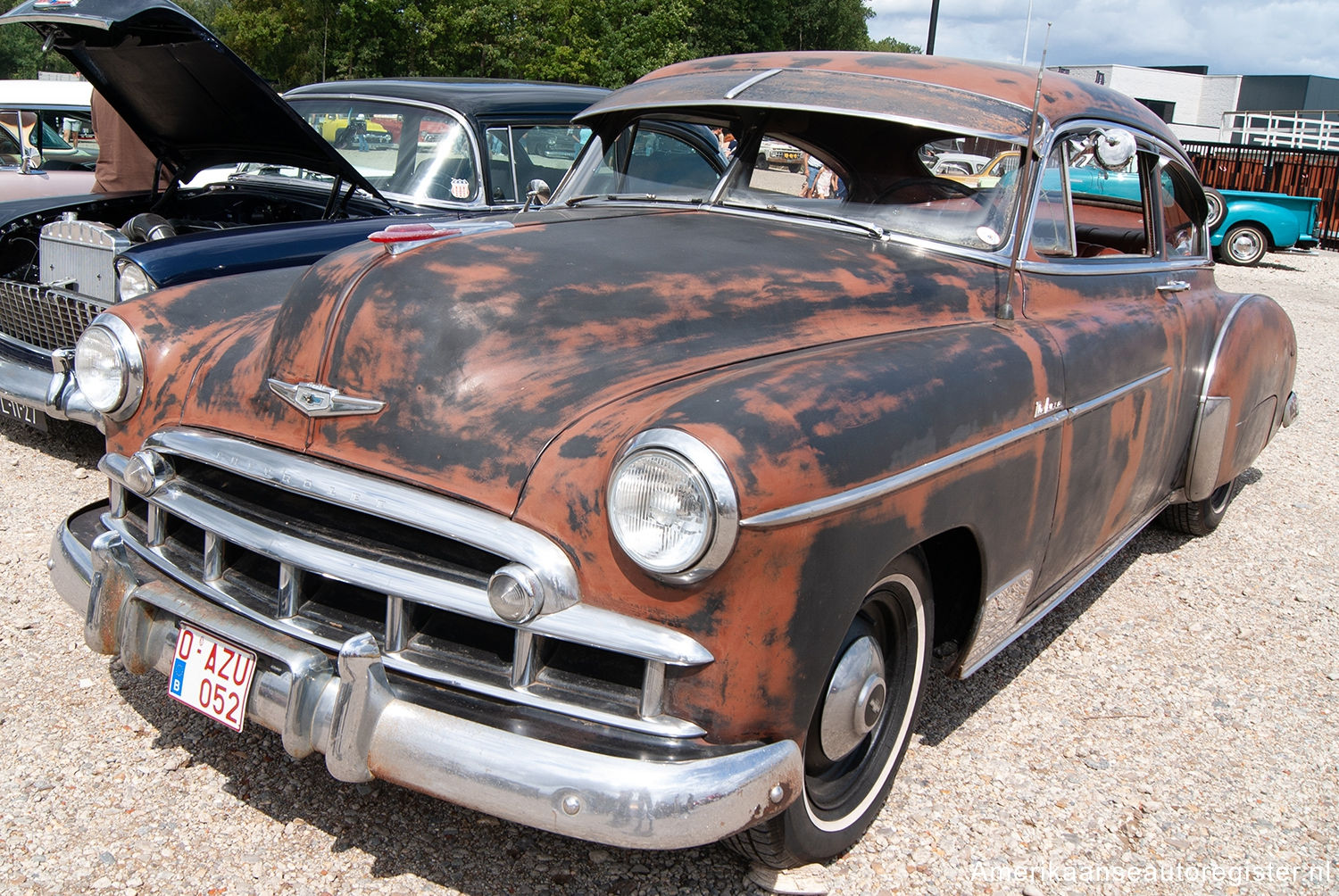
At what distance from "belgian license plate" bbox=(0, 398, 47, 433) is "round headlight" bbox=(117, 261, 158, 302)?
30.8 inches

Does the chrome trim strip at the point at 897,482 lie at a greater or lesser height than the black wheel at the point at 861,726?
greater

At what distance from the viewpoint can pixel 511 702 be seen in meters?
2.03

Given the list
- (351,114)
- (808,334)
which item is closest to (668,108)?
(808,334)

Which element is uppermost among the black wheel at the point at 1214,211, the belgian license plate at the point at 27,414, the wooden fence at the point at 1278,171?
the wooden fence at the point at 1278,171

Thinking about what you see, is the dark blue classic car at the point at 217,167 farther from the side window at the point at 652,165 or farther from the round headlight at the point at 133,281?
the side window at the point at 652,165

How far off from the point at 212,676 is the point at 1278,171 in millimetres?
20828

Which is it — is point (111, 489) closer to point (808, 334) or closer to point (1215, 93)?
point (808, 334)

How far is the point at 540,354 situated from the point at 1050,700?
199 centimetres

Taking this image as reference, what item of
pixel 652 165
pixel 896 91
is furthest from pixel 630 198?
pixel 896 91

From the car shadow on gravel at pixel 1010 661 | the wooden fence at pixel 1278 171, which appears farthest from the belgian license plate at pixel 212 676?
the wooden fence at pixel 1278 171

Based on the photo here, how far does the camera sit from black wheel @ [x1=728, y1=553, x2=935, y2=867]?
221cm

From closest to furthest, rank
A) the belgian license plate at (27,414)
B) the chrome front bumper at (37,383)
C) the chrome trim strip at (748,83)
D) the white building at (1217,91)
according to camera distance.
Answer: the chrome trim strip at (748,83) → the chrome front bumper at (37,383) → the belgian license plate at (27,414) → the white building at (1217,91)

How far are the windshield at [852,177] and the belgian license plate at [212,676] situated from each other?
191cm

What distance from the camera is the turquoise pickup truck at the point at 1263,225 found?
15984mm
